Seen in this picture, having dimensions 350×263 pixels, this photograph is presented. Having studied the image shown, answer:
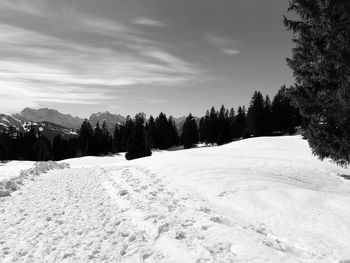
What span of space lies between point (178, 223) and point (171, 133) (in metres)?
83.3

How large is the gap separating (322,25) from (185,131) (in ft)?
234

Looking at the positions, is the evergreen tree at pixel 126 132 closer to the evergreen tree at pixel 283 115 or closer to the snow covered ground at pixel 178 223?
the evergreen tree at pixel 283 115

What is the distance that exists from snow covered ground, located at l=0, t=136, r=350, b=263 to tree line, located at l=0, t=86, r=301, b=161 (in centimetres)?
6017

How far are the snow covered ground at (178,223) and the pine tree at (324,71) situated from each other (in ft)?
15.4

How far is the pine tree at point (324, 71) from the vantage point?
12742 millimetres

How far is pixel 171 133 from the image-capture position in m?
91.3

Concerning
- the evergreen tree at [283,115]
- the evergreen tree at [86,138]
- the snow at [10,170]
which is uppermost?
the evergreen tree at [283,115]

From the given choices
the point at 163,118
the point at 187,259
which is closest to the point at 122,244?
the point at 187,259

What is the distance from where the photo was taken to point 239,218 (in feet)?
27.7

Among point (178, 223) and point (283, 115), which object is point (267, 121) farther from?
point (178, 223)

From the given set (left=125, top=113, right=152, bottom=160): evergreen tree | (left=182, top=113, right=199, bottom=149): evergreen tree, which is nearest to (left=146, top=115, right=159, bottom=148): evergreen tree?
(left=182, top=113, right=199, bottom=149): evergreen tree

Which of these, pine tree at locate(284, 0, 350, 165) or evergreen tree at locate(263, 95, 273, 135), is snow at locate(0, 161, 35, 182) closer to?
pine tree at locate(284, 0, 350, 165)

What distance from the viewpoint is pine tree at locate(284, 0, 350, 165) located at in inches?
502

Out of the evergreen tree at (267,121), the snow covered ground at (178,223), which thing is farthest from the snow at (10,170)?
the evergreen tree at (267,121)
